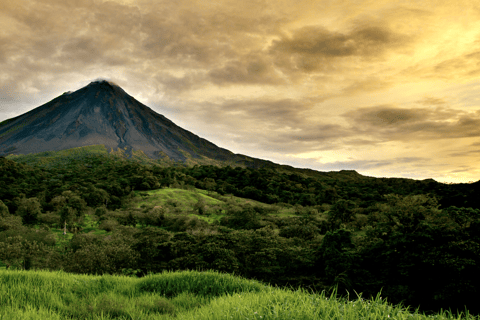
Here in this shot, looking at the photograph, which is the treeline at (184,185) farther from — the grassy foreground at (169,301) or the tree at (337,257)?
the grassy foreground at (169,301)

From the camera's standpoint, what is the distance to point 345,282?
3384cm

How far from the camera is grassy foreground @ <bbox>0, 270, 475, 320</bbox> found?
457 centimetres

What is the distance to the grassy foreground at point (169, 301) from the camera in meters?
4.57

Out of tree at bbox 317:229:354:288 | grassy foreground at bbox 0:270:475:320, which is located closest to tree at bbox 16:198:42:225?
tree at bbox 317:229:354:288

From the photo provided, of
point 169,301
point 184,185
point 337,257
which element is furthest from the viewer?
point 184,185

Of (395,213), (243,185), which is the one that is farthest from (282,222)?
(243,185)

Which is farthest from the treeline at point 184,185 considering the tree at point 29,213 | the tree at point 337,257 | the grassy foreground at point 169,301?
the grassy foreground at point 169,301

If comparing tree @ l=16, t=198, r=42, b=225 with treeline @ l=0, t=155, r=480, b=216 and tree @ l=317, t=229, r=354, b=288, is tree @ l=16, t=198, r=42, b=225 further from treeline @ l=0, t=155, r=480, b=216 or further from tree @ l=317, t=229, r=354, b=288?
tree @ l=317, t=229, r=354, b=288

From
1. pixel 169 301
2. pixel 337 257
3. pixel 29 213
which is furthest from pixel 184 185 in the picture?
pixel 169 301

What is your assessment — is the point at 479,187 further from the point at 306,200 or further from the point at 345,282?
the point at 345,282

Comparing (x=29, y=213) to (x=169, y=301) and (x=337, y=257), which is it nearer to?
(x=337, y=257)

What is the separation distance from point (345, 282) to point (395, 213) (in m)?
14.0

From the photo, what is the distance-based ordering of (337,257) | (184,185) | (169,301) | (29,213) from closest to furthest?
(169,301) < (337,257) < (29,213) < (184,185)

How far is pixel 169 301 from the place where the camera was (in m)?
7.46
